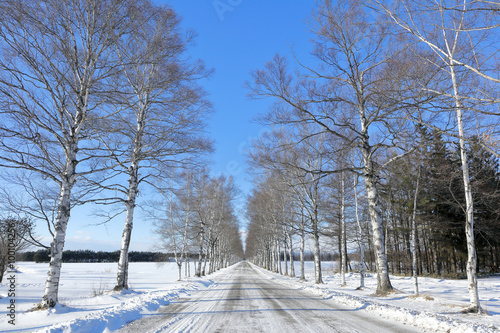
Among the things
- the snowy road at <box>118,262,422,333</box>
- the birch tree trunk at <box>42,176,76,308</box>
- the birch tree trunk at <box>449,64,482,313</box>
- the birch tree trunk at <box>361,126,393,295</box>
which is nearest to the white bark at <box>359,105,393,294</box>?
the birch tree trunk at <box>361,126,393,295</box>

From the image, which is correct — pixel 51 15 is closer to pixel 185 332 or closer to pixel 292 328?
pixel 185 332

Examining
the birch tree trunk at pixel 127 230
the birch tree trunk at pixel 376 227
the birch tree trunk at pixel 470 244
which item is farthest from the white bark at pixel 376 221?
the birch tree trunk at pixel 127 230

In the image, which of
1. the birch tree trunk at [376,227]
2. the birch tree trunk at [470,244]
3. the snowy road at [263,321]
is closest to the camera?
the snowy road at [263,321]

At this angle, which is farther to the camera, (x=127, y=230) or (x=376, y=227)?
(x=127, y=230)

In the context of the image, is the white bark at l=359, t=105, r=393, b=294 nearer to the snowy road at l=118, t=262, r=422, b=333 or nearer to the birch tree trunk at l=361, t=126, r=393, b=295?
the birch tree trunk at l=361, t=126, r=393, b=295

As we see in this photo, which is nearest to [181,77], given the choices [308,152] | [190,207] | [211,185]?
[308,152]

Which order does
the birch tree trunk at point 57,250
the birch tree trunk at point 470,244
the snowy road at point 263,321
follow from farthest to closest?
1. the birch tree trunk at point 470,244
2. the birch tree trunk at point 57,250
3. the snowy road at point 263,321

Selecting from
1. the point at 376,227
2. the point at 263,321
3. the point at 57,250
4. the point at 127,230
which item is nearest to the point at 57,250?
the point at 57,250

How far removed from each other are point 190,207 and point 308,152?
13.1 metres

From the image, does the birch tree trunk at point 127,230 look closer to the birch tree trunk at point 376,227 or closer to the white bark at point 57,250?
the white bark at point 57,250

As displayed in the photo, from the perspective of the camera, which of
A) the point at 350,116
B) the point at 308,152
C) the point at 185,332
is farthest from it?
the point at 308,152

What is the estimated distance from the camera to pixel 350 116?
491 inches

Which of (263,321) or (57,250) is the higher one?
(57,250)

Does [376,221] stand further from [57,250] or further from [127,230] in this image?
[57,250]
